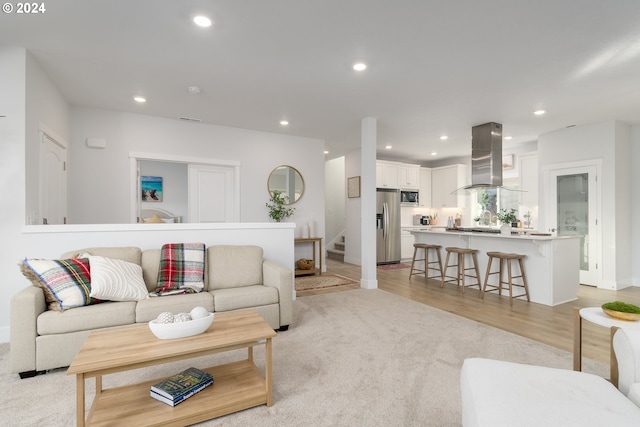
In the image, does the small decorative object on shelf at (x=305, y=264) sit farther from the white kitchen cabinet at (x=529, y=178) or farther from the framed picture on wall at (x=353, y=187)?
the white kitchen cabinet at (x=529, y=178)

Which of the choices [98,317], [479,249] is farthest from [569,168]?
[98,317]

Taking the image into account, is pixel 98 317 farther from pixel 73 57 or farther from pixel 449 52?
pixel 449 52

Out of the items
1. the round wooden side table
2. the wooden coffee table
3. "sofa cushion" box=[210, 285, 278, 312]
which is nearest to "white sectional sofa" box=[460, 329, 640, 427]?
the round wooden side table

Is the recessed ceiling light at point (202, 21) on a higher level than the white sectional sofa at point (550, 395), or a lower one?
higher

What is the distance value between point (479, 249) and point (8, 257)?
18.6 ft

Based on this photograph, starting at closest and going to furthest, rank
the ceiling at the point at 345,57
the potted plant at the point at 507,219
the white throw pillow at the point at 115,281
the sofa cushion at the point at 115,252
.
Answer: the ceiling at the point at 345,57 < the white throw pillow at the point at 115,281 < the sofa cushion at the point at 115,252 < the potted plant at the point at 507,219

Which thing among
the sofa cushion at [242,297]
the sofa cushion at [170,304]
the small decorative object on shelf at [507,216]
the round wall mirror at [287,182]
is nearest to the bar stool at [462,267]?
the small decorative object on shelf at [507,216]

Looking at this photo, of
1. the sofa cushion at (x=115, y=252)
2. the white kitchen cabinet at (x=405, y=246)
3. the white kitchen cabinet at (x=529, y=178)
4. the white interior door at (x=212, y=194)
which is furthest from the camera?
the white kitchen cabinet at (x=405, y=246)

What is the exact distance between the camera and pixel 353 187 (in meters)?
7.17

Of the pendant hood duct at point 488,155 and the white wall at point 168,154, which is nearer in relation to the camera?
the white wall at point 168,154

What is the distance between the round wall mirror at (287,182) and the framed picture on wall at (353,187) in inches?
58.5

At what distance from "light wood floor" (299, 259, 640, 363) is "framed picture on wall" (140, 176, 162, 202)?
447cm

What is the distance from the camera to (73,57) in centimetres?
303

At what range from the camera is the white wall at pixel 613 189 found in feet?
16.0
